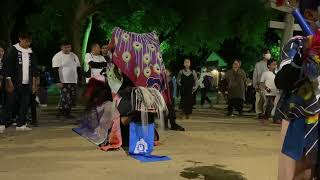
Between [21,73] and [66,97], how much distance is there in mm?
2366

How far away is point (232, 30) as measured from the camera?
89.8ft

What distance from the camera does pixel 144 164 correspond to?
7.05 meters

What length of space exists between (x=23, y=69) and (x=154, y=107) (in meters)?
3.40

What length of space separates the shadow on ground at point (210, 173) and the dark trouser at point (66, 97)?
576 cm

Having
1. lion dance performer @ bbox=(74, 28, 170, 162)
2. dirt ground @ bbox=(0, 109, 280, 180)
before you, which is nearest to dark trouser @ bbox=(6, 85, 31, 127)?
dirt ground @ bbox=(0, 109, 280, 180)

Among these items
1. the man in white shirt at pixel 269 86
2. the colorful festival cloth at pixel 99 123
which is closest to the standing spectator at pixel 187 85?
the man in white shirt at pixel 269 86

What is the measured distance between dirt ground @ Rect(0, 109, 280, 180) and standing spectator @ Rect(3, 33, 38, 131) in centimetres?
53

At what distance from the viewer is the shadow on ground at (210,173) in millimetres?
6392

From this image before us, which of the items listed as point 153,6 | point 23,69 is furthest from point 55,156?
point 153,6

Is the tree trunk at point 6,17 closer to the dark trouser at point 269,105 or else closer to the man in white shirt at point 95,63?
the dark trouser at point 269,105

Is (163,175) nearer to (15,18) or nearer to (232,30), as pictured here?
(232,30)

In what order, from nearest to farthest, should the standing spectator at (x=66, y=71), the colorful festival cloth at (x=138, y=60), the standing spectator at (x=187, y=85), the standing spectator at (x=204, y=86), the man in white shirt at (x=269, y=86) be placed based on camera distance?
the colorful festival cloth at (x=138, y=60)
the standing spectator at (x=66, y=71)
the man in white shirt at (x=269, y=86)
the standing spectator at (x=187, y=85)
the standing spectator at (x=204, y=86)

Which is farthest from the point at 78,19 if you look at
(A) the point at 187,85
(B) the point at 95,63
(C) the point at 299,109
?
(C) the point at 299,109

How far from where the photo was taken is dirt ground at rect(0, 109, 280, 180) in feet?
21.2
